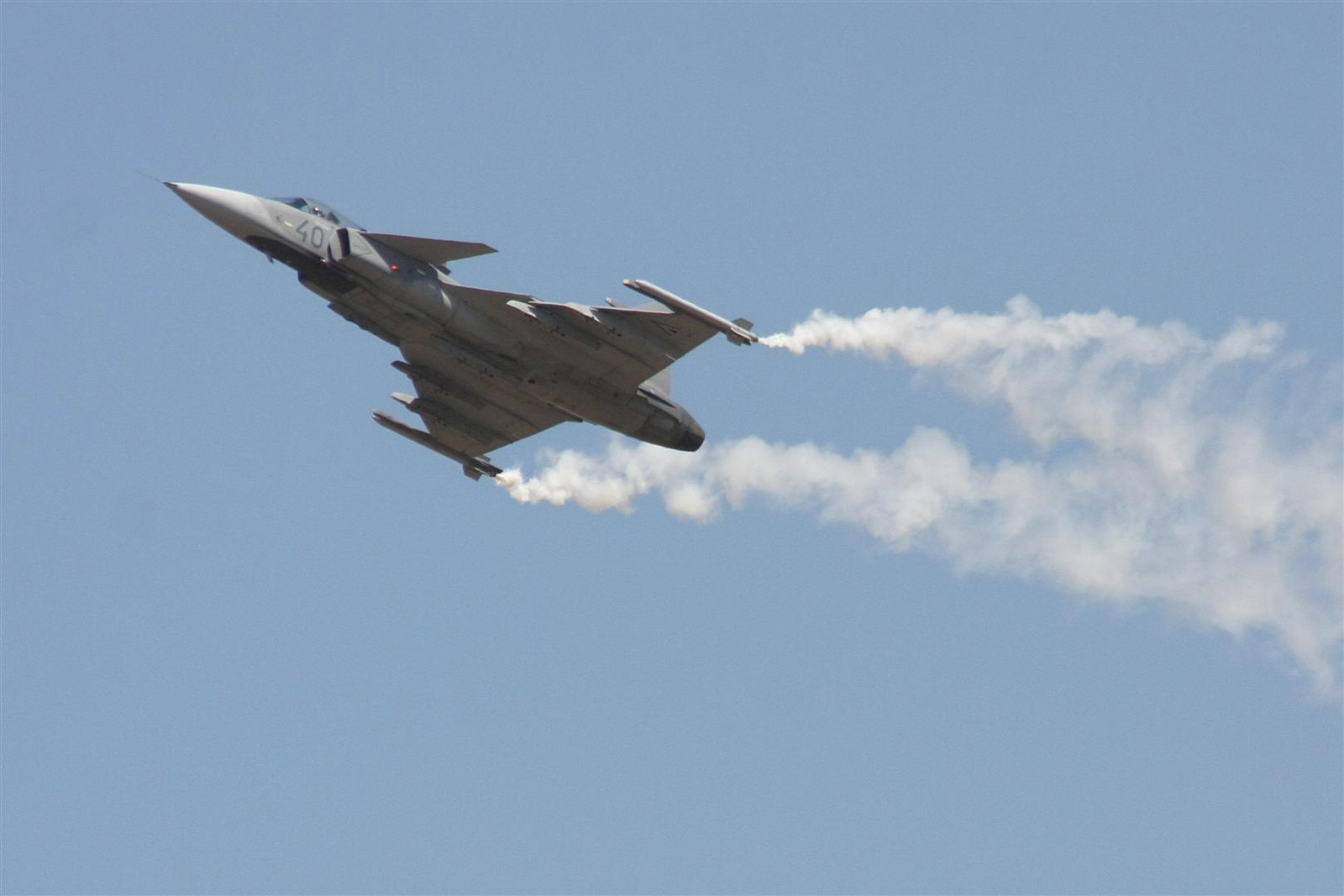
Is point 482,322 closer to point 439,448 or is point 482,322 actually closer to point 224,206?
point 224,206

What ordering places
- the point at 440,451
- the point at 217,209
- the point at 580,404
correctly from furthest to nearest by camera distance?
the point at 440,451
the point at 580,404
the point at 217,209

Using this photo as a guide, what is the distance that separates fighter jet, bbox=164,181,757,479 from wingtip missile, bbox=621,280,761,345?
26mm

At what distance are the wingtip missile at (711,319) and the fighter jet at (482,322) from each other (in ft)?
0.09

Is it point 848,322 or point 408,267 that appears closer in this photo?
point 408,267

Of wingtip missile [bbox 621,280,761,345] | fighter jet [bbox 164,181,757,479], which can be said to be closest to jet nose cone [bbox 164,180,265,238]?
fighter jet [bbox 164,181,757,479]

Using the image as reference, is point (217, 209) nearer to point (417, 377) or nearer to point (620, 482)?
point (417, 377)

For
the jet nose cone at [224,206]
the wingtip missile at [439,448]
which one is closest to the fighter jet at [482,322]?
the jet nose cone at [224,206]

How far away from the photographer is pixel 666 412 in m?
45.7

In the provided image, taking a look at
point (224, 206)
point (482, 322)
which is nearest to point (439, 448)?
point (482, 322)

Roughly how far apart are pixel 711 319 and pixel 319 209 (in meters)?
9.09

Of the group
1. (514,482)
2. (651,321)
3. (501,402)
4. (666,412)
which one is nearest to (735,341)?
(651,321)

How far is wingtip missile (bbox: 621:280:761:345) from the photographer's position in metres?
40.3

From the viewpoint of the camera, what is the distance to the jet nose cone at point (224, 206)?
40.3m

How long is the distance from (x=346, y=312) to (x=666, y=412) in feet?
27.5
